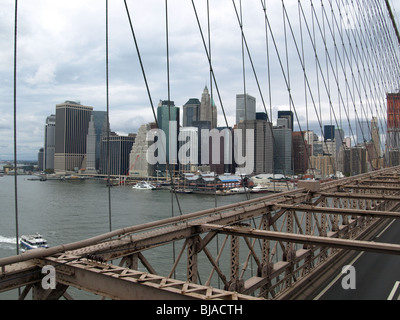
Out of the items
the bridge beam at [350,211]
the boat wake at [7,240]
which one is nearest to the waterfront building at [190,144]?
the boat wake at [7,240]

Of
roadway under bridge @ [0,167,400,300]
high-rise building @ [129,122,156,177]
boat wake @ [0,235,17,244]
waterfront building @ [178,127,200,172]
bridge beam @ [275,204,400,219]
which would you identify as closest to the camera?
roadway under bridge @ [0,167,400,300]

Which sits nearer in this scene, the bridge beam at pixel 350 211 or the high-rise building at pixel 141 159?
the bridge beam at pixel 350 211

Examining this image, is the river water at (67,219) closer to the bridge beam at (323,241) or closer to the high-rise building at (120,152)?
the bridge beam at (323,241)

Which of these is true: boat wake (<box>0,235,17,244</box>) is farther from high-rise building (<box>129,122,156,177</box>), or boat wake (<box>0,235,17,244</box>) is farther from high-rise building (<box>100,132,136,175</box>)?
high-rise building (<box>100,132,136,175</box>)

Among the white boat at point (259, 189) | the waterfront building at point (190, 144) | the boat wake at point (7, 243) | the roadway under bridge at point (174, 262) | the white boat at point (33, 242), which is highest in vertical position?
the waterfront building at point (190, 144)

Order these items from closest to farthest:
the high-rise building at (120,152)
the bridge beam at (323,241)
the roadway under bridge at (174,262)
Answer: the roadway under bridge at (174,262) → the bridge beam at (323,241) → the high-rise building at (120,152)

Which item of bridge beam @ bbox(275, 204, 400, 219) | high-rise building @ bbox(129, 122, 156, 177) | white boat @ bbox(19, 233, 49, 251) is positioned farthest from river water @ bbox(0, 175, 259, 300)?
high-rise building @ bbox(129, 122, 156, 177)

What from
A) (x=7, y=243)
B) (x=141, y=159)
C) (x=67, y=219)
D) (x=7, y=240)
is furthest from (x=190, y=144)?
(x=141, y=159)

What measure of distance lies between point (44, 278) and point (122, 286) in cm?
73

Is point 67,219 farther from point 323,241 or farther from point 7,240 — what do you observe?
point 323,241

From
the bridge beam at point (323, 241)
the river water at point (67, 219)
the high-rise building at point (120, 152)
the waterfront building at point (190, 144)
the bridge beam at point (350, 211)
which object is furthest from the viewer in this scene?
the high-rise building at point (120, 152)

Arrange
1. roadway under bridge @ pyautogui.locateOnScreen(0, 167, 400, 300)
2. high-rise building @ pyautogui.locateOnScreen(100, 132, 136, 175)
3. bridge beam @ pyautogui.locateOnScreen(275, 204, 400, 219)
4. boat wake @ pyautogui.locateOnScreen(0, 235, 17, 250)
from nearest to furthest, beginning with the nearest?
1. roadway under bridge @ pyautogui.locateOnScreen(0, 167, 400, 300)
2. bridge beam @ pyautogui.locateOnScreen(275, 204, 400, 219)
3. boat wake @ pyautogui.locateOnScreen(0, 235, 17, 250)
4. high-rise building @ pyautogui.locateOnScreen(100, 132, 136, 175)
